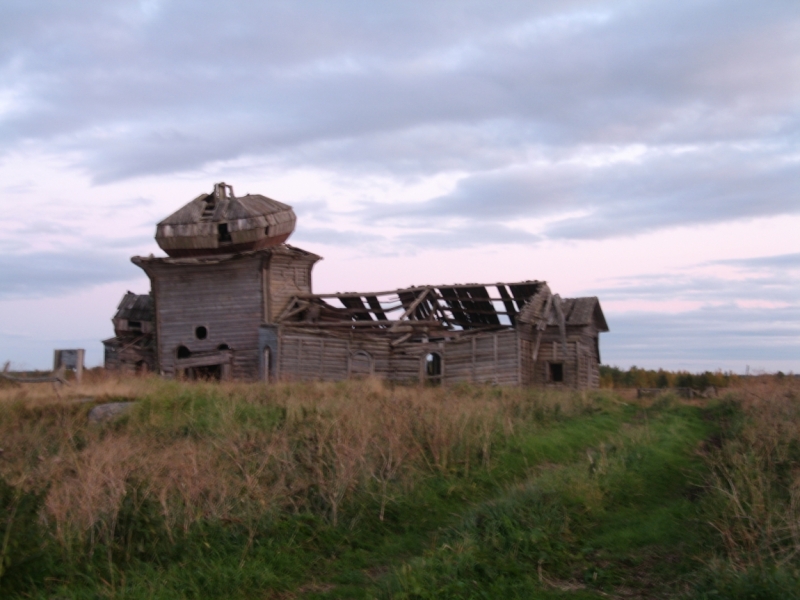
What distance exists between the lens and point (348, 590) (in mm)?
7246

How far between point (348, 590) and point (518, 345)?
2254 cm

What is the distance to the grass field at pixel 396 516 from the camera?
6.95m

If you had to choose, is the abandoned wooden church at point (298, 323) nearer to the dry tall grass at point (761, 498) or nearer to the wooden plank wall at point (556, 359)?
the wooden plank wall at point (556, 359)

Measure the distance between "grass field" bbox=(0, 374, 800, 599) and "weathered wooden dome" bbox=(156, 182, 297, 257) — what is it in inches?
773

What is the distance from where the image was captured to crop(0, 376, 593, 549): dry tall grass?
8188mm

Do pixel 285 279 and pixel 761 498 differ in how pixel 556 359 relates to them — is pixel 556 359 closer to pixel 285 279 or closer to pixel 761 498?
pixel 285 279

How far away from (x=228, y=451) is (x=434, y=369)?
20651mm

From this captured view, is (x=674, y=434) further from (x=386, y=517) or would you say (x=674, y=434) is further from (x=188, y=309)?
(x=188, y=309)

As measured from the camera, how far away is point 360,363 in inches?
1187

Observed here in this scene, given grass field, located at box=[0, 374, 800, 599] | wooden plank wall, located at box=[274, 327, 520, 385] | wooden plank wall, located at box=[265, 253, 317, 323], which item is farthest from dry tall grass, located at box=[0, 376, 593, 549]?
wooden plank wall, located at box=[265, 253, 317, 323]

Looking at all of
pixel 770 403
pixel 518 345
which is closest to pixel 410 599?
pixel 770 403

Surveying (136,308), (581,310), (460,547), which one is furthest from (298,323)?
(460,547)

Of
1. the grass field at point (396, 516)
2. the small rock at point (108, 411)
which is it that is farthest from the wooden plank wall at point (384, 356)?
the grass field at point (396, 516)

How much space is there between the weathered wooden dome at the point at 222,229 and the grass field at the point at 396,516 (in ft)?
64.4
